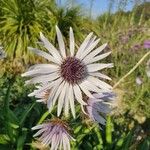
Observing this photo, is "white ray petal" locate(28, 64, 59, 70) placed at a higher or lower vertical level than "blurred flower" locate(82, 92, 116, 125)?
higher

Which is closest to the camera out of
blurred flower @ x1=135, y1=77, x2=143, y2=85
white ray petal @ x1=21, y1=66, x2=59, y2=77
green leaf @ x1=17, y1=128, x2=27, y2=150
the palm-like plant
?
white ray petal @ x1=21, y1=66, x2=59, y2=77

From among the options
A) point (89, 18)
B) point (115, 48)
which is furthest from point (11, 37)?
point (115, 48)

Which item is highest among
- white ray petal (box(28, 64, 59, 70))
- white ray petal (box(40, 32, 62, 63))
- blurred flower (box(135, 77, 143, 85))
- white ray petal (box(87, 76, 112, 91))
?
white ray petal (box(40, 32, 62, 63))

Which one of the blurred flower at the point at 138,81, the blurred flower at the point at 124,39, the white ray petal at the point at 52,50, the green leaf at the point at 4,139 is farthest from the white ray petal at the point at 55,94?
the blurred flower at the point at 124,39

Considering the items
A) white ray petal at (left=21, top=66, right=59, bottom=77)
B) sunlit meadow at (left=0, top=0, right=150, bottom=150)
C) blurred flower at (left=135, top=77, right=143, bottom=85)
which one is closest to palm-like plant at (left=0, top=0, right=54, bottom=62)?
sunlit meadow at (left=0, top=0, right=150, bottom=150)

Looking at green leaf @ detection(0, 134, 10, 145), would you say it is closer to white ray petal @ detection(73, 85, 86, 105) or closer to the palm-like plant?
white ray petal @ detection(73, 85, 86, 105)

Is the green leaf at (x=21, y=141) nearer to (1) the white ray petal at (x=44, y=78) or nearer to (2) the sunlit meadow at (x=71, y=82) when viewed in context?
(2) the sunlit meadow at (x=71, y=82)

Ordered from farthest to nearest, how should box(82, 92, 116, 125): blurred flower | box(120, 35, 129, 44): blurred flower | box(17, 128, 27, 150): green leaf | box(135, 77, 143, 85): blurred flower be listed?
1. box(120, 35, 129, 44): blurred flower
2. box(135, 77, 143, 85): blurred flower
3. box(17, 128, 27, 150): green leaf
4. box(82, 92, 116, 125): blurred flower

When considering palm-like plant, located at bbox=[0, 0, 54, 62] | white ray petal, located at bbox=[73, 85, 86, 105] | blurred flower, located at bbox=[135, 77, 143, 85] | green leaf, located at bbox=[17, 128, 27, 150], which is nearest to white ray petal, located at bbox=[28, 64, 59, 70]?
white ray petal, located at bbox=[73, 85, 86, 105]

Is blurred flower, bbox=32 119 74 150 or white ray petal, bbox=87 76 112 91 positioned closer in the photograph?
white ray petal, bbox=87 76 112 91
